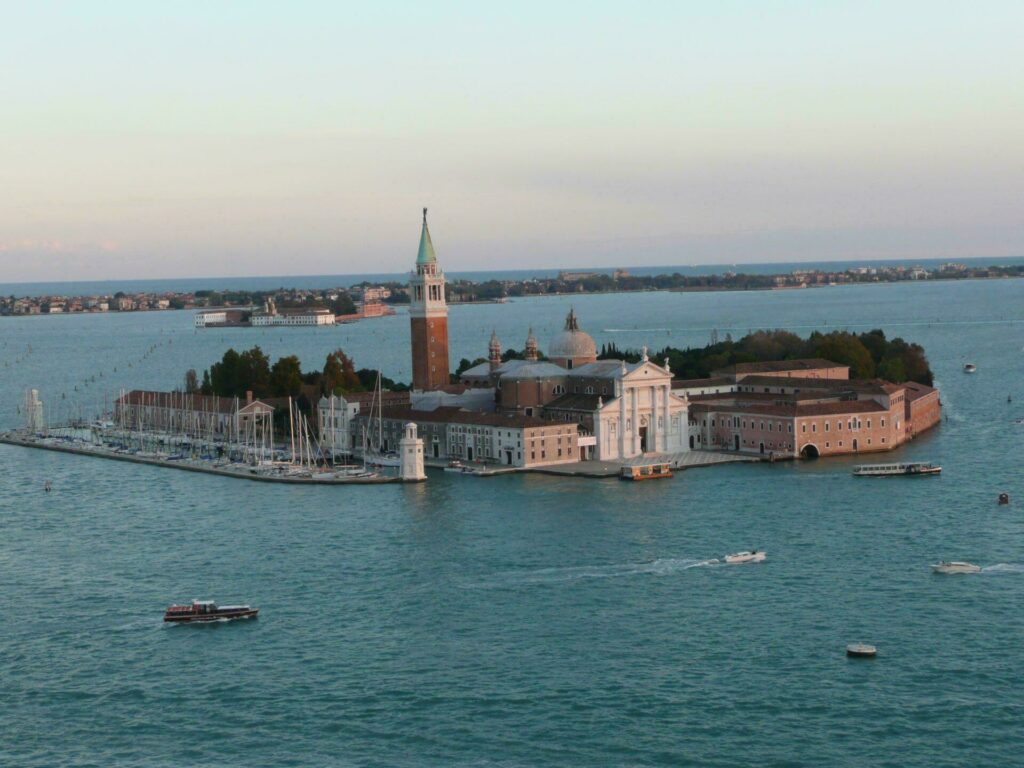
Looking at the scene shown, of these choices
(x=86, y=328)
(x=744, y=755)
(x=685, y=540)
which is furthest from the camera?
(x=86, y=328)

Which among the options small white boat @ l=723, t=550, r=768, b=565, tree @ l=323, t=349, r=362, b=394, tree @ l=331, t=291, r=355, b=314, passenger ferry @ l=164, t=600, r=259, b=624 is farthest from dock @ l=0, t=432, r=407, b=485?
tree @ l=331, t=291, r=355, b=314

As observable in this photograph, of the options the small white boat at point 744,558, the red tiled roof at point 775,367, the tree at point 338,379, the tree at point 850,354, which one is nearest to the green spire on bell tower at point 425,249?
the tree at point 338,379

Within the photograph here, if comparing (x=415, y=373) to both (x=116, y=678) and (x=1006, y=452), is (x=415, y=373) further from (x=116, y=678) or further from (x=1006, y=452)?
(x=116, y=678)

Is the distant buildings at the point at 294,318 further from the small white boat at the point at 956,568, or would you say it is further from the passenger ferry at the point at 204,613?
the small white boat at the point at 956,568

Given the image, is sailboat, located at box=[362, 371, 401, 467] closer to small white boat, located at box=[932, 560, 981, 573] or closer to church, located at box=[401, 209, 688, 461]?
church, located at box=[401, 209, 688, 461]

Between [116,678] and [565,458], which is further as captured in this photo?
[565,458]

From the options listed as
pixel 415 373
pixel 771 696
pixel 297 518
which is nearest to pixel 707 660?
pixel 771 696

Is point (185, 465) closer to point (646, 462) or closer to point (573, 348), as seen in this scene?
point (573, 348)
